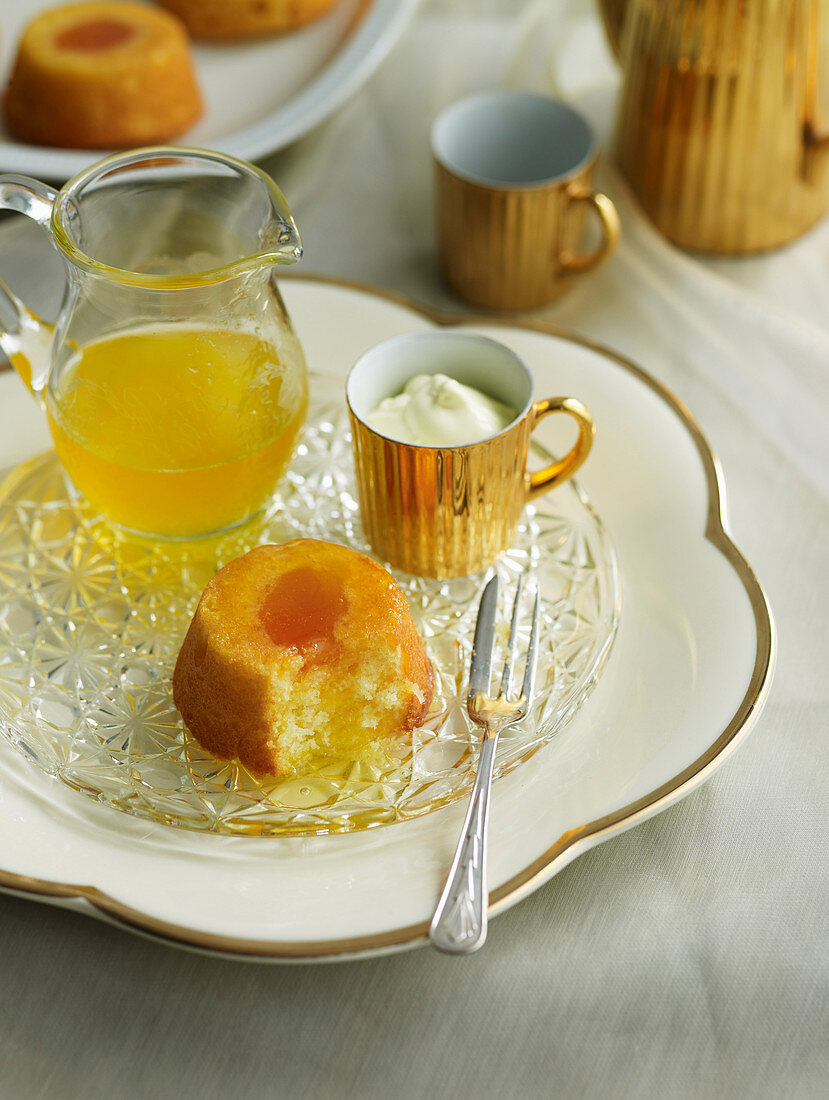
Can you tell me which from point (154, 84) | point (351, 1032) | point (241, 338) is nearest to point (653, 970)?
point (351, 1032)

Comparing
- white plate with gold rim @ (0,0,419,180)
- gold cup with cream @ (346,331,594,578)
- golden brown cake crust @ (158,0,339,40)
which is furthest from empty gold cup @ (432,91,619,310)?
golden brown cake crust @ (158,0,339,40)

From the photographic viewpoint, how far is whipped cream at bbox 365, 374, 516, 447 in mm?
781

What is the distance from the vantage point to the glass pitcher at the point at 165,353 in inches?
29.8

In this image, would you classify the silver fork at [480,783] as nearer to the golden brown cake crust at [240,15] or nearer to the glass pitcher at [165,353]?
the glass pitcher at [165,353]

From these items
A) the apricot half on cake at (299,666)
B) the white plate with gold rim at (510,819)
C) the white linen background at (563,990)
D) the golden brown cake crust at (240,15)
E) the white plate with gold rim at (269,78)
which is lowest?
the white linen background at (563,990)

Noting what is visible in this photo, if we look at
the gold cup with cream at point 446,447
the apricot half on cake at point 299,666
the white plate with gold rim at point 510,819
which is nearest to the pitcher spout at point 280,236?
the gold cup with cream at point 446,447

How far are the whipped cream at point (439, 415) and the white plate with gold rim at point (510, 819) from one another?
0.17 m

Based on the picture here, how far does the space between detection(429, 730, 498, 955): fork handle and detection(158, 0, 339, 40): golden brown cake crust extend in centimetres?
129

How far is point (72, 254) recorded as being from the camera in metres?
0.72

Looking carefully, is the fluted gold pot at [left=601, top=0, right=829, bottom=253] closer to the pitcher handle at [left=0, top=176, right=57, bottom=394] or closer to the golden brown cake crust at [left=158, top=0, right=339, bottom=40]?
the golden brown cake crust at [left=158, top=0, right=339, bottom=40]

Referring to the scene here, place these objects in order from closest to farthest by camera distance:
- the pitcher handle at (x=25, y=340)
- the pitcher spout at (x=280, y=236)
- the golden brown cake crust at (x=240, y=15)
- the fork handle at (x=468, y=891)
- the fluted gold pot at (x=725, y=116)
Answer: the fork handle at (x=468, y=891), the pitcher spout at (x=280, y=236), the pitcher handle at (x=25, y=340), the fluted gold pot at (x=725, y=116), the golden brown cake crust at (x=240, y=15)

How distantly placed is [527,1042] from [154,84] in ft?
3.98

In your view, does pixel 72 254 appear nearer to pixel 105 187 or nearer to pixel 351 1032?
pixel 105 187

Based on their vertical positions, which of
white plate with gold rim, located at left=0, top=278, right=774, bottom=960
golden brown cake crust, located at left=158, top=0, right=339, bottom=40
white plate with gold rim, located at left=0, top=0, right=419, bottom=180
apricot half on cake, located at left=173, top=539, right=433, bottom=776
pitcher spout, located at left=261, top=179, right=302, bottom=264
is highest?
pitcher spout, located at left=261, top=179, right=302, bottom=264
